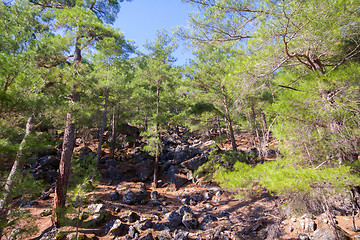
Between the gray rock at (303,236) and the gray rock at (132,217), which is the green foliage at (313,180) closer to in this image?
the gray rock at (303,236)

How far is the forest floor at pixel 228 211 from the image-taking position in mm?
6141

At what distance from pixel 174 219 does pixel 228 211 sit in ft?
9.64

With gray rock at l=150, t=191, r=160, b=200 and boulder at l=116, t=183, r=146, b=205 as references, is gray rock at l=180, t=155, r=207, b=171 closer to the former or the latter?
gray rock at l=150, t=191, r=160, b=200

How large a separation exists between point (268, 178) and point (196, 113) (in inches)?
305

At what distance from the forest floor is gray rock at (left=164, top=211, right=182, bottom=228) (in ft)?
3.03

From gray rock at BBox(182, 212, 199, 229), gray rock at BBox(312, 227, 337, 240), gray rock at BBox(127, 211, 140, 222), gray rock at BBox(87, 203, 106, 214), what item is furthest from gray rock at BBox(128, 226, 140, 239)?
gray rock at BBox(312, 227, 337, 240)

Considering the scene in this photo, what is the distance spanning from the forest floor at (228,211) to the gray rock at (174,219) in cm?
92

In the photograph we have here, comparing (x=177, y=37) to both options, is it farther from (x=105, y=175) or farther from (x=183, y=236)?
(x=105, y=175)

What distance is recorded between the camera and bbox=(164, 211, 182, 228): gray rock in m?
7.34

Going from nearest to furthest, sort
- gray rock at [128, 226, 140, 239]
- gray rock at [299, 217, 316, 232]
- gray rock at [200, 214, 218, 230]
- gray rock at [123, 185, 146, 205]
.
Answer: gray rock at [299, 217, 316, 232] < gray rock at [128, 226, 140, 239] < gray rock at [200, 214, 218, 230] < gray rock at [123, 185, 146, 205]

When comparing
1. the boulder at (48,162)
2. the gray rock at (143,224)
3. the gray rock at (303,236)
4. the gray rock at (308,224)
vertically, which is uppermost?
the boulder at (48,162)

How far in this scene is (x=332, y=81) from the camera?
3.58m

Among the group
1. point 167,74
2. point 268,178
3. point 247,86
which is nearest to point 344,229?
point 268,178

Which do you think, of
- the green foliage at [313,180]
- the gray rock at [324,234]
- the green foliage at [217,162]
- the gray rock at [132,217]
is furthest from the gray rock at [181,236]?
the green foliage at [217,162]
